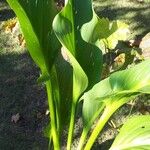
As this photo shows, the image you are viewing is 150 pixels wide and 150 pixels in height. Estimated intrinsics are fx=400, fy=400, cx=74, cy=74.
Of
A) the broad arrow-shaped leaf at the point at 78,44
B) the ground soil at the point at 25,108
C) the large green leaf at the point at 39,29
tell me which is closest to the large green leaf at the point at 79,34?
the broad arrow-shaped leaf at the point at 78,44

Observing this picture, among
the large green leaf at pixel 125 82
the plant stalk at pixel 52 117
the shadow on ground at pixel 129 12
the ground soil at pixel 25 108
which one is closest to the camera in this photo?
the large green leaf at pixel 125 82

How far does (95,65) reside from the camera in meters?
1.90

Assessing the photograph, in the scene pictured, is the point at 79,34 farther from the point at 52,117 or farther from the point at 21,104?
the point at 21,104

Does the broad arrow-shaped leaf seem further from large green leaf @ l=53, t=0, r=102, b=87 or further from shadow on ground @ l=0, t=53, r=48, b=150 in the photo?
shadow on ground @ l=0, t=53, r=48, b=150

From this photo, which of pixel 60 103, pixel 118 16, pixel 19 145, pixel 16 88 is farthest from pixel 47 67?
pixel 118 16

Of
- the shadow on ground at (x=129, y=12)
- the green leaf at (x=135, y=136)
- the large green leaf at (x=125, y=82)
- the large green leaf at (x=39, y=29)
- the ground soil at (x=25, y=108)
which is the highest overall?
the large green leaf at (x=39, y=29)

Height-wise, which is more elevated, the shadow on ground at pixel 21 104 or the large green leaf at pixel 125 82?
the large green leaf at pixel 125 82

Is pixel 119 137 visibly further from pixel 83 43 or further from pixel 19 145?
pixel 19 145

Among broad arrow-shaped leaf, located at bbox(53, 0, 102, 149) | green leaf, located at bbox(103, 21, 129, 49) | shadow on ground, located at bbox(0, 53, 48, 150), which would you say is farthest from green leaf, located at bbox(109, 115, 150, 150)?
shadow on ground, located at bbox(0, 53, 48, 150)

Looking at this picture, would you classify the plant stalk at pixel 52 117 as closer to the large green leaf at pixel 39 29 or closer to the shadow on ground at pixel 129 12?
A: the large green leaf at pixel 39 29

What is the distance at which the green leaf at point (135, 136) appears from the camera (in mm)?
1640

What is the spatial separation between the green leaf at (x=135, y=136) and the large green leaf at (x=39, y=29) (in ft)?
1.41

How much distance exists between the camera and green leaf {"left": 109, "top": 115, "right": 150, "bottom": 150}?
1.64 m

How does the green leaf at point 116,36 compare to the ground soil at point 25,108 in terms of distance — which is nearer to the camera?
the green leaf at point 116,36
